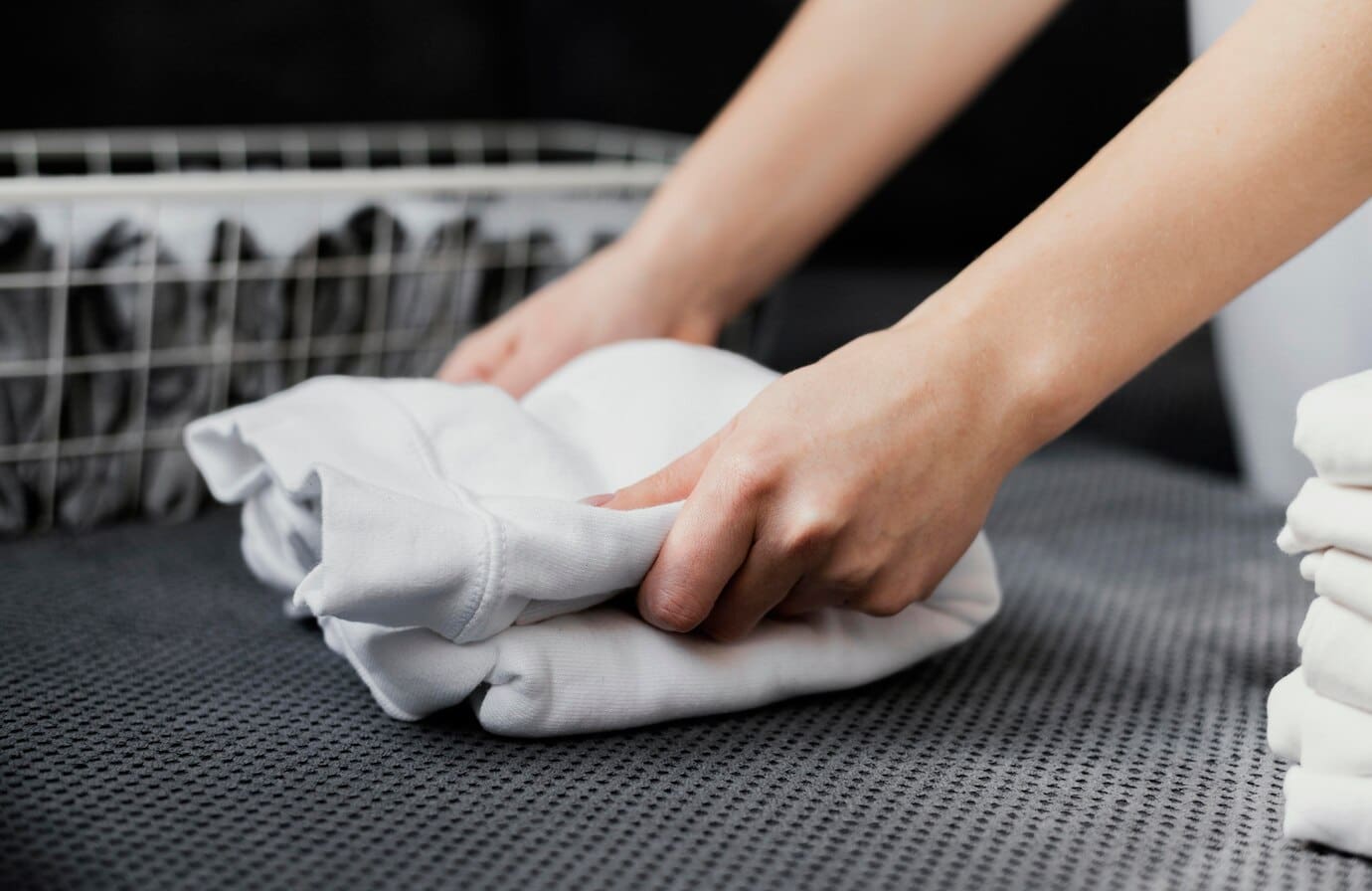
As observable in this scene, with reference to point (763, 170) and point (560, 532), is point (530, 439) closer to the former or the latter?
point (560, 532)

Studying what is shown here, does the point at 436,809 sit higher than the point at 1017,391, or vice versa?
the point at 1017,391

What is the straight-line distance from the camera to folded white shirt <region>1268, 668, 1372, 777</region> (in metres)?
0.37

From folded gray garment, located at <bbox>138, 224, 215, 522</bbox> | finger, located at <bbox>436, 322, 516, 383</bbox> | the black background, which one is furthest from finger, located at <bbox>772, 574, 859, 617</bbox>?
the black background

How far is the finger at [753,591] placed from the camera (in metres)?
0.43

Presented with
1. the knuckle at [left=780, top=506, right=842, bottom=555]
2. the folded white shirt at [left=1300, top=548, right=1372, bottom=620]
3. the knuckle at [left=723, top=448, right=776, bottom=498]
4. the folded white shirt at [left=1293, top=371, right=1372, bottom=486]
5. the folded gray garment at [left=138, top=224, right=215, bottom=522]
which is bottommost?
the folded gray garment at [left=138, top=224, right=215, bottom=522]

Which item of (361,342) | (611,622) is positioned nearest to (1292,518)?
(611,622)

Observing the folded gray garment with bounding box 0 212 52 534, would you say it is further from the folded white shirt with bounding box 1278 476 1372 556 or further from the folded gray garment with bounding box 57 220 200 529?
the folded white shirt with bounding box 1278 476 1372 556

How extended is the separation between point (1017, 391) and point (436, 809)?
9.4 inches

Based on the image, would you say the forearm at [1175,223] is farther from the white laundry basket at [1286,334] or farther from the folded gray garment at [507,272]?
the folded gray garment at [507,272]

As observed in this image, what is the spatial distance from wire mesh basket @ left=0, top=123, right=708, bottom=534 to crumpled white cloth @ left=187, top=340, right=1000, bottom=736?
132mm

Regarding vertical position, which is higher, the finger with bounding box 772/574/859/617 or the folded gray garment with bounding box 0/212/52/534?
the finger with bounding box 772/574/859/617

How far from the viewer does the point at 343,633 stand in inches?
17.1

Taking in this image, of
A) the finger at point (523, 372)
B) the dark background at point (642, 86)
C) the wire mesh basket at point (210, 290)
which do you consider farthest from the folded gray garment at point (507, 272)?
the dark background at point (642, 86)

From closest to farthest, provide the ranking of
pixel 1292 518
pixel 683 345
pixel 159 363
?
pixel 1292 518
pixel 683 345
pixel 159 363
